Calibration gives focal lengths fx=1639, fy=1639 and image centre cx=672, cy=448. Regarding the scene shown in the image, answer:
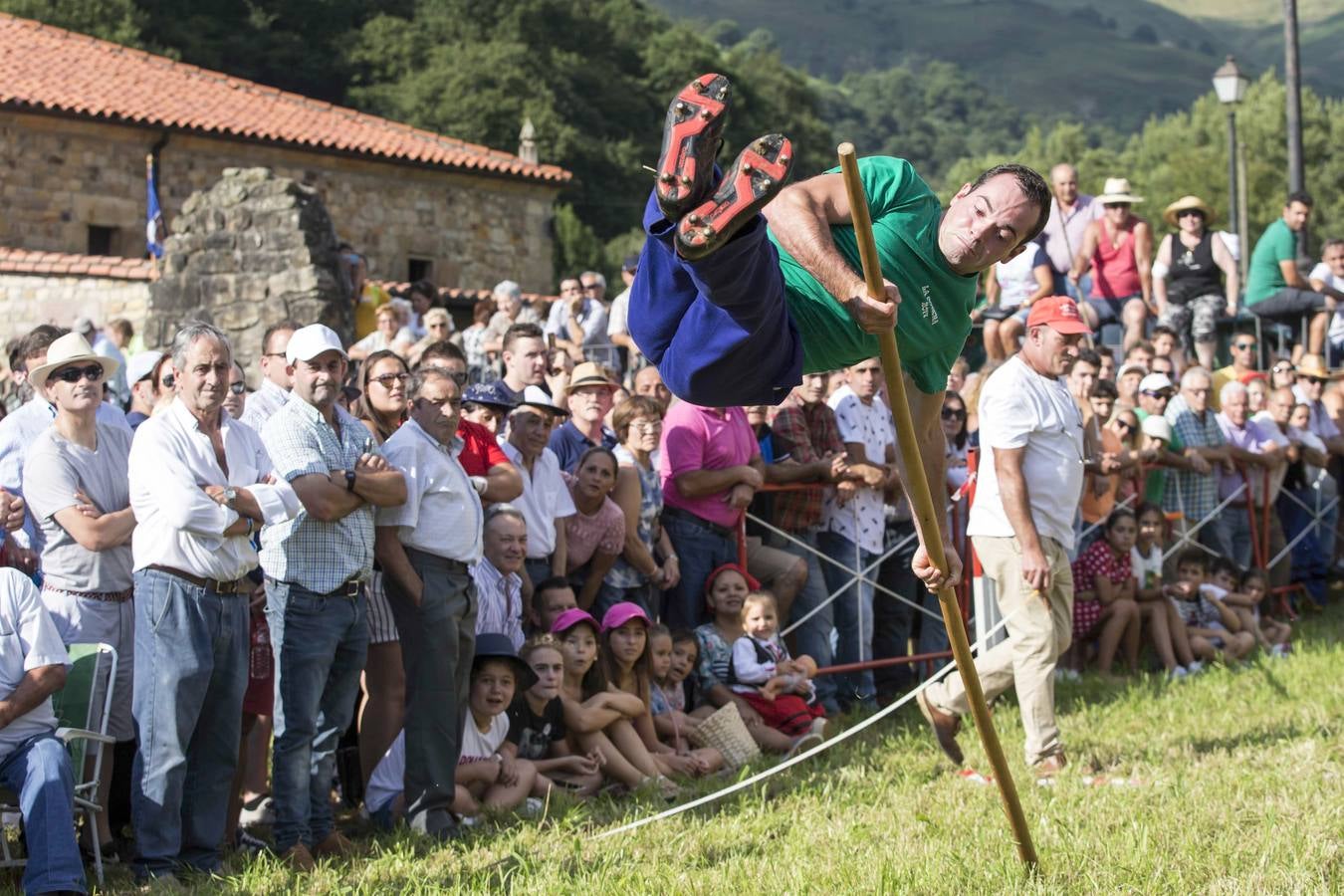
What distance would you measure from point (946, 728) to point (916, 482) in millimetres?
2952

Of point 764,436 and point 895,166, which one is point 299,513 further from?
point 764,436

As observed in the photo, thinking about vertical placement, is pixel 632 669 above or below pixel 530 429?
below

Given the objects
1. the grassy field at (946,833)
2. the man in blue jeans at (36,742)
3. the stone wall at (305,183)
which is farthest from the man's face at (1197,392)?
the stone wall at (305,183)

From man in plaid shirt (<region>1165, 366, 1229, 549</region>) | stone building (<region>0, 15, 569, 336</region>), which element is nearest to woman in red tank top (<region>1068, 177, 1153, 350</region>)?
man in plaid shirt (<region>1165, 366, 1229, 549</region>)

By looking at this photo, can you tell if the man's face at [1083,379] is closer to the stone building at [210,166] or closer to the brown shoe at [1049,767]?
the brown shoe at [1049,767]

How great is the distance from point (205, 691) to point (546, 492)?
2.35 metres

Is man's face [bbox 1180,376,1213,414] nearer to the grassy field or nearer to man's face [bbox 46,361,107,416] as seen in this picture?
the grassy field

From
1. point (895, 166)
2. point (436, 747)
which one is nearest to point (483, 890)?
point (436, 747)

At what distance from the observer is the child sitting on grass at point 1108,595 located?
10.7m

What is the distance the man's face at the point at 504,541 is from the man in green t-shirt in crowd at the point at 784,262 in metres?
2.65

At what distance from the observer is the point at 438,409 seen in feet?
23.4

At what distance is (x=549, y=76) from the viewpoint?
49.5 m

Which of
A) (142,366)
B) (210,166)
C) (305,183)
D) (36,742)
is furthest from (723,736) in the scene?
(210,166)

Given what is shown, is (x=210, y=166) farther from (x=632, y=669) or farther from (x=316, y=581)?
(x=316, y=581)
